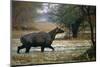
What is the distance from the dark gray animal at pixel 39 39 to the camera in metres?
2.14

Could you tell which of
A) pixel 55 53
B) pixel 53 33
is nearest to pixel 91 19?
pixel 53 33

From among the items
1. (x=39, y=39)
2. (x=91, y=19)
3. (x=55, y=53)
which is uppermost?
(x=91, y=19)

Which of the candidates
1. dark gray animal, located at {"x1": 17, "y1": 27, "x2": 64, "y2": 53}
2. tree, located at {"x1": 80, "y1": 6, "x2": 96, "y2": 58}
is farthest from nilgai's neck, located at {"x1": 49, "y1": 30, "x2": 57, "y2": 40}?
tree, located at {"x1": 80, "y1": 6, "x2": 96, "y2": 58}

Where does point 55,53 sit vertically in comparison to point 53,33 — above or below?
below

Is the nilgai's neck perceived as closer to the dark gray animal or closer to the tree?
the dark gray animal

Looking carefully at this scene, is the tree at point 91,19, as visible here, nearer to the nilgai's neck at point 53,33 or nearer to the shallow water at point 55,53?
the shallow water at point 55,53

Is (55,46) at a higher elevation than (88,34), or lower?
lower

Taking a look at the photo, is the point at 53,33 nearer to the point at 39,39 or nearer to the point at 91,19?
the point at 39,39

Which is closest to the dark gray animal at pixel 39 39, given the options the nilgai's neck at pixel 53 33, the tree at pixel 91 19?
the nilgai's neck at pixel 53 33

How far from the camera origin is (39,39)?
2.20 m

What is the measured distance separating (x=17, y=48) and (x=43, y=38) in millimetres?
338

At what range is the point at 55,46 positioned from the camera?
88.5 inches

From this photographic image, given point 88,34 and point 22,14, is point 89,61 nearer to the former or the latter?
point 88,34
